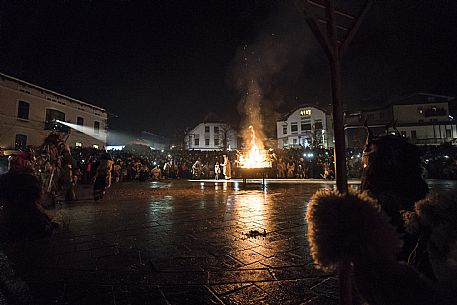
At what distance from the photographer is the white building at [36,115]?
22.5 m

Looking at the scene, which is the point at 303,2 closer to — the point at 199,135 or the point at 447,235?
the point at 447,235

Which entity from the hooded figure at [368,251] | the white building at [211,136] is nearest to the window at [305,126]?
the white building at [211,136]

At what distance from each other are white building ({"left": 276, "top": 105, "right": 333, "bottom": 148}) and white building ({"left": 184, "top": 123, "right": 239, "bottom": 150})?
1288cm

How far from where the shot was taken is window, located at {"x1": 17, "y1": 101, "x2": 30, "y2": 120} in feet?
77.6

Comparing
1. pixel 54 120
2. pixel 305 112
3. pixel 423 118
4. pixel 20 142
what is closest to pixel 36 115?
pixel 54 120

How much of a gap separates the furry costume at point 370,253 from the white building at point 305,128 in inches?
1668

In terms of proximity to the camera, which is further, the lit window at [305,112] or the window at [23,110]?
the lit window at [305,112]

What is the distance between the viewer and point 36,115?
82.2ft

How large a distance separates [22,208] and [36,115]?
27.2m

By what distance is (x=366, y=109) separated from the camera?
138ft

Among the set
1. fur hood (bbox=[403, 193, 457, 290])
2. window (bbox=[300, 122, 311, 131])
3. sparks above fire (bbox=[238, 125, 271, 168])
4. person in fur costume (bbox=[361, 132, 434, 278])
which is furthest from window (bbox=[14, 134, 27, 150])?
window (bbox=[300, 122, 311, 131])

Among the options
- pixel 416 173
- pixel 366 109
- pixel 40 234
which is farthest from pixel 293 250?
pixel 366 109

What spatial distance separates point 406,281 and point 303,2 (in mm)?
2907

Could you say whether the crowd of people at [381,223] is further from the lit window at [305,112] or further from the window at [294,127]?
the window at [294,127]
